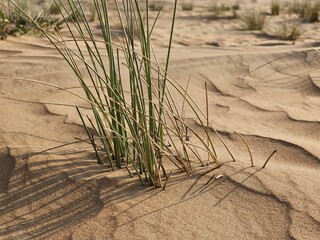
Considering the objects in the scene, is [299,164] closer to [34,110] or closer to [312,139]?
[312,139]

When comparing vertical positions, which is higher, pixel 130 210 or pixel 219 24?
pixel 130 210

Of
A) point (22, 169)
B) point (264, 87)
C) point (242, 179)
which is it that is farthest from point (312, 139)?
point (22, 169)

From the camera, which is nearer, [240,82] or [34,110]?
[34,110]

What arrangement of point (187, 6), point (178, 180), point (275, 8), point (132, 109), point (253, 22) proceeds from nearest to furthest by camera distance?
point (132, 109), point (178, 180), point (253, 22), point (275, 8), point (187, 6)

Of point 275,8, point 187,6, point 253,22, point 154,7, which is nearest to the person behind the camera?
point 253,22

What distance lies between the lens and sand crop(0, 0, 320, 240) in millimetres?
1657

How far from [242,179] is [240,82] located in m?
1.40

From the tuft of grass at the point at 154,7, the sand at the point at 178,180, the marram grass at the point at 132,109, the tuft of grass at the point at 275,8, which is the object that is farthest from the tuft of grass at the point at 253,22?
the marram grass at the point at 132,109

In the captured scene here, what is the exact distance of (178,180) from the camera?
1882mm

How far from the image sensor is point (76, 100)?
277cm

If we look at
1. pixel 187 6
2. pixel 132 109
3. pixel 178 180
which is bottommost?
pixel 187 6

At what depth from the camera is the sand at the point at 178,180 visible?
1.66 metres

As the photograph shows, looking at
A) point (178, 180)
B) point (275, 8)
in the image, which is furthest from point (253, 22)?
point (178, 180)

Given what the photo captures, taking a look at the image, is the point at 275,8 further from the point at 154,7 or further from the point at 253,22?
the point at 154,7
